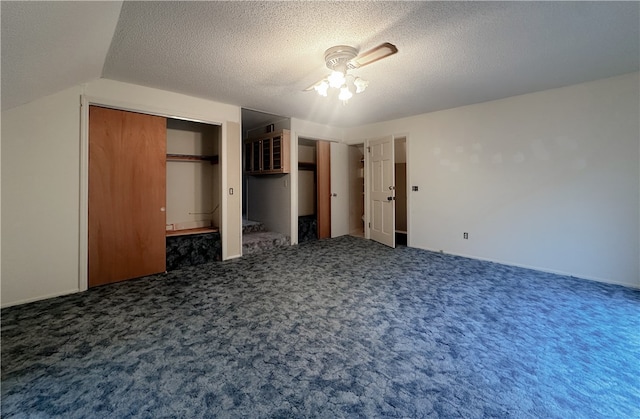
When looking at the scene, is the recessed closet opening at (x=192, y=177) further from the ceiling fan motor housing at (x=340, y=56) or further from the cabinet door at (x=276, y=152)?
the ceiling fan motor housing at (x=340, y=56)

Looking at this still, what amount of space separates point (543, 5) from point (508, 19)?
212mm

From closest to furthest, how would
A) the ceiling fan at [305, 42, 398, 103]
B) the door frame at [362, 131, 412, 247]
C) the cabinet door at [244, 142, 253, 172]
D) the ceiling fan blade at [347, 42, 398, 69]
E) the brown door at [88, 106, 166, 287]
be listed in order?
1. the ceiling fan blade at [347, 42, 398, 69]
2. the ceiling fan at [305, 42, 398, 103]
3. the brown door at [88, 106, 166, 287]
4. the door frame at [362, 131, 412, 247]
5. the cabinet door at [244, 142, 253, 172]

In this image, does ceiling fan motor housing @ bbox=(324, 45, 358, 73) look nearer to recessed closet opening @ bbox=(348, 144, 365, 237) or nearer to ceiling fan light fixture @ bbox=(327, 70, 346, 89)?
ceiling fan light fixture @ bbox=(327, 70, 346, 89)

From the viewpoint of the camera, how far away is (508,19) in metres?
2.06

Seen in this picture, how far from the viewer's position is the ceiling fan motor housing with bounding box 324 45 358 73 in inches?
94.2

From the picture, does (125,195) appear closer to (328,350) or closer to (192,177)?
(192,177)

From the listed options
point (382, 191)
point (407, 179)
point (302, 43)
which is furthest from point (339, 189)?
point (302, 43)

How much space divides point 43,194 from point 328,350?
326 cm

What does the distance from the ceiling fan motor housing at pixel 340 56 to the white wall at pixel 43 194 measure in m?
2.60

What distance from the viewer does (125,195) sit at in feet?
10.9

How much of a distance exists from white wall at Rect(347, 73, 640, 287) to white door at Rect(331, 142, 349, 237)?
1709 mm

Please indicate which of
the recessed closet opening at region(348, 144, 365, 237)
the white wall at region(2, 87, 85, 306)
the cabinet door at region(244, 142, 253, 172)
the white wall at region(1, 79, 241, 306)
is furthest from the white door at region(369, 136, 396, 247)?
the white wall at region(2, 87, 85, 306)

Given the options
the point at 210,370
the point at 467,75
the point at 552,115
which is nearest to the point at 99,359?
the point at 210,370

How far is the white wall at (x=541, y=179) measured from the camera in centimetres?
311
